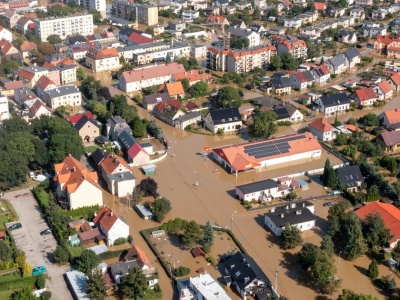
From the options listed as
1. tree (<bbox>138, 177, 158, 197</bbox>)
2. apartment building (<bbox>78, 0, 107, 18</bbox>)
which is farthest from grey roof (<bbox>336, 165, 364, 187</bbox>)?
apartment building (<bbox>78, 0, 107, 18</bbox>)

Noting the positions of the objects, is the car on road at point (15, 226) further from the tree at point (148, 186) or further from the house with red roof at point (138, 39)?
the house with red roof at point (138, 39)

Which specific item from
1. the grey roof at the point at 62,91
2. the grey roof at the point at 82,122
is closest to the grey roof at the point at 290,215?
the grey roof at the point at 82,122

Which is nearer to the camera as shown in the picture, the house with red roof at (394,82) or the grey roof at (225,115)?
the grey roof at (225,115)

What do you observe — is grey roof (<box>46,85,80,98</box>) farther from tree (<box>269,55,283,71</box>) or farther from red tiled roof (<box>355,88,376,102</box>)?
red tiled roof (<box>355,88,376,102</box>)

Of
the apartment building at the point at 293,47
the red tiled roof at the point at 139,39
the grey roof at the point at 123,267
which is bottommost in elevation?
the grey roof at the point at 123,267

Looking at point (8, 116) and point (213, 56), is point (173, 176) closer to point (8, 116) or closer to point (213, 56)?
point (8, 116)

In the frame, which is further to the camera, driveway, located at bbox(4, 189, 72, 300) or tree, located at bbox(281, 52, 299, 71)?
tree, located at bbox(281, 52, 299, 71)

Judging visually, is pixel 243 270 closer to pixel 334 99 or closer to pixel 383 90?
pixel 334 99
